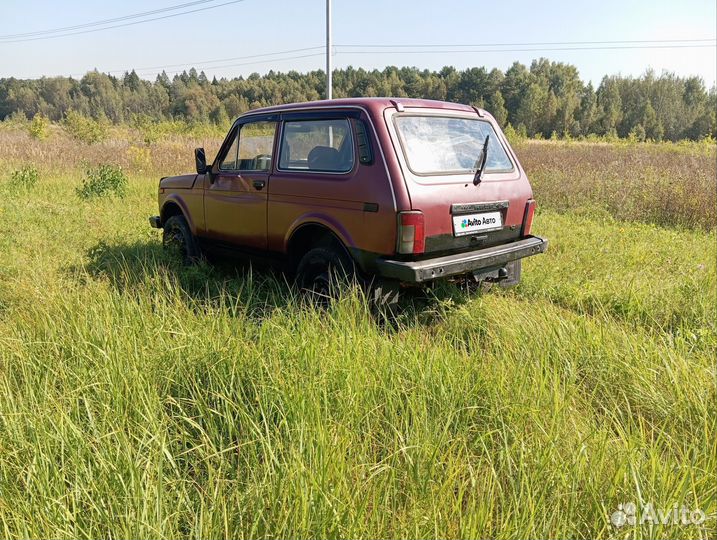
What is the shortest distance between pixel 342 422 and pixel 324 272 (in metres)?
1.92

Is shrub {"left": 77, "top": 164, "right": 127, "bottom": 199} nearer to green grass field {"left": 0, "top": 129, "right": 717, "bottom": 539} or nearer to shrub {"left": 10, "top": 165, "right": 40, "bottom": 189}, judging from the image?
shrub {"left": 10, "top": 165, "right": 40, "bottom": 189}

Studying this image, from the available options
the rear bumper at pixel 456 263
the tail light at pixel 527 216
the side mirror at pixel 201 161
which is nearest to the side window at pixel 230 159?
the side mirror at pixel 201 161

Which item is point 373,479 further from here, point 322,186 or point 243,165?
point 243,165

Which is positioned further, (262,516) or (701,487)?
(701,487)

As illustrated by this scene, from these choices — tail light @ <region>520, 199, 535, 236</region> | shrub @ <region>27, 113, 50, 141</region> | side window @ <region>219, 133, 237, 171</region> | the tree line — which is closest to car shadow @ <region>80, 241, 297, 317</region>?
side window @ <region>219, 133, 237, 171</region>

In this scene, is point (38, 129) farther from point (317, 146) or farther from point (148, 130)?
point (317, 146)

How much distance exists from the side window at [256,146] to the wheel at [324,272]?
110cm

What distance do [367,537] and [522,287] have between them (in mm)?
3812

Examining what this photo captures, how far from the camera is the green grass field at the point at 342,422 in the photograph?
1.63 meters

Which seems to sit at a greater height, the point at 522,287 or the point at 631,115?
the point at 631,115

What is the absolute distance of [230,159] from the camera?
4852 millimetres

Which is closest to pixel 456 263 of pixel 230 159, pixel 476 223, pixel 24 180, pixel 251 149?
pixel 476 223

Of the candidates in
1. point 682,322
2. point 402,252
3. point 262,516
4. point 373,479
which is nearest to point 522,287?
point 682,322

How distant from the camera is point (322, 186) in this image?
3.77 meters
